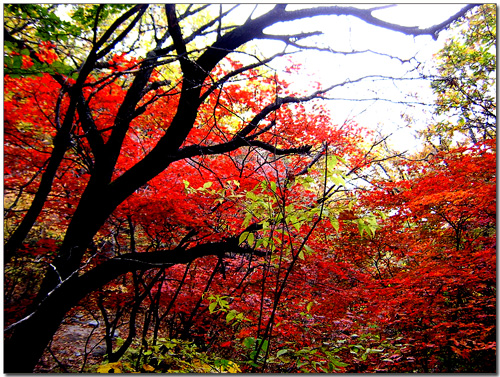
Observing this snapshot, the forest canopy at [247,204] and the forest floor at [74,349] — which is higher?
the forest canopy at [247,204]

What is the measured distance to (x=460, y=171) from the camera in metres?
2.83

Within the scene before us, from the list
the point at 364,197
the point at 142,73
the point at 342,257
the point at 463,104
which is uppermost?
the point at 463,104

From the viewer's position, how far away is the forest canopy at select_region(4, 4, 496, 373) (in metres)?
1.87

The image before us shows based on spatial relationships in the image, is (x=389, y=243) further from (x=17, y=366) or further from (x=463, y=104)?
(x=17, y=366)

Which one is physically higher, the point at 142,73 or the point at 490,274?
the point at 142,73

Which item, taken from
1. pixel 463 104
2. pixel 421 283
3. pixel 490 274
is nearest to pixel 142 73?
pixel 421 283

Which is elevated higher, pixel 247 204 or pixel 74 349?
pixel 247 204

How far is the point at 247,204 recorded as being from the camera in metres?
1.66

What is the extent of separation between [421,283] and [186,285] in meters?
3.40

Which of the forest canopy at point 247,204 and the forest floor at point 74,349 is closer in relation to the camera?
the forest canopy at point 247,204

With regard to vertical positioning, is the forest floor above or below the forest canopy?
below

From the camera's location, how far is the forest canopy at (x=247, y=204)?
1.87m

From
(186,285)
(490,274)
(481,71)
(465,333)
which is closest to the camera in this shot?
(490,274)

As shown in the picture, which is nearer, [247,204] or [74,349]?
[247,204]
